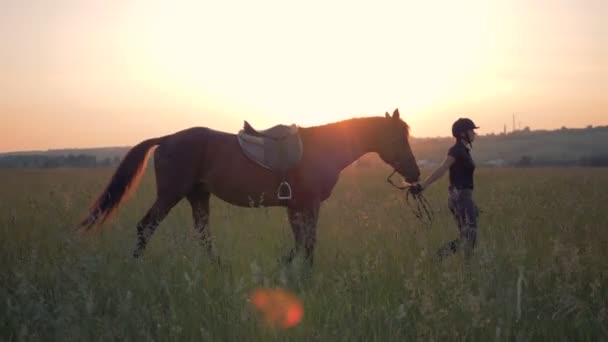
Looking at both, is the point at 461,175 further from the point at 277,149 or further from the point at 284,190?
the point at 277,149

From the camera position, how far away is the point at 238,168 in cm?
611

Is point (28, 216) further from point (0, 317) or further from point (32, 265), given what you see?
point (0, 317)

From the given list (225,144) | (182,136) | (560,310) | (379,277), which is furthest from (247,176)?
(560,310)

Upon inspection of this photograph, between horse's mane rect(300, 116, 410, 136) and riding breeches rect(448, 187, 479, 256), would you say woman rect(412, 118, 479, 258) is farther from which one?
horse's mane rect(300, 116, 410, 136)

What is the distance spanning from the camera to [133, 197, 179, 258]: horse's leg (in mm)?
5656

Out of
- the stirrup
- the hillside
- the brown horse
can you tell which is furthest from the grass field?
the hillside

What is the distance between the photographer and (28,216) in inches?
324

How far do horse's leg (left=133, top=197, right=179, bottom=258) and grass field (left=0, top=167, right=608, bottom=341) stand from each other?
8.2 inches

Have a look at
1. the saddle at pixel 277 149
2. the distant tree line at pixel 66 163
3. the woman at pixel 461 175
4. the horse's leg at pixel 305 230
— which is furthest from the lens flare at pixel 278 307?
the distant tree line at pixel 66 163

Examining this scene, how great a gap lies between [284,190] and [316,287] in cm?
200

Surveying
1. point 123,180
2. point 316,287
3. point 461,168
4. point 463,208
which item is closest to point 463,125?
point 461,168

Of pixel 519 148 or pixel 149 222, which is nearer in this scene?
pixel 149 222

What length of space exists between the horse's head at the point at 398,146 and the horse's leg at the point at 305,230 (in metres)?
1.21

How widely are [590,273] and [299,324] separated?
319 centimetres
